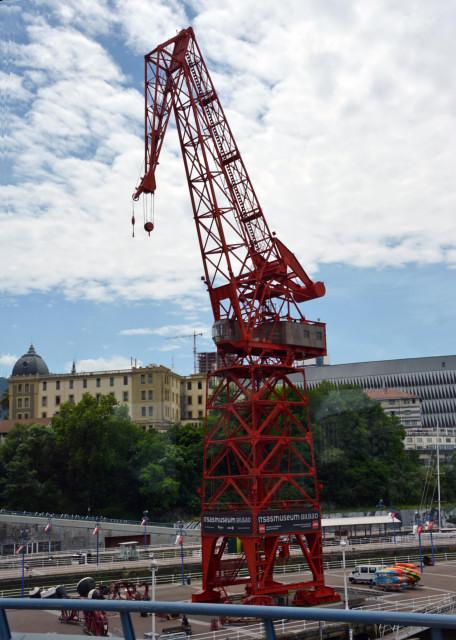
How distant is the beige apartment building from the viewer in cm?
13138

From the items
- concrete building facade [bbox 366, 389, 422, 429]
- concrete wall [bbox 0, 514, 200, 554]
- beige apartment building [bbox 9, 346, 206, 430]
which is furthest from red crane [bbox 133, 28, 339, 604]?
concrete building facade [bbox 366, 389, 422, 429]

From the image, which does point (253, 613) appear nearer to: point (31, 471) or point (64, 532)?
point (64, 532)

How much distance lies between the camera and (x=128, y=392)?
133 m

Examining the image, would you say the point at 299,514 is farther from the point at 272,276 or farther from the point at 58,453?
the point at 58,453

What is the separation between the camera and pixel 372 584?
2148 inches

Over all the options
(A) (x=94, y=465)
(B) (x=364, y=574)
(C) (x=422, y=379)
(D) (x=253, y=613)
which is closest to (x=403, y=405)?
(C) (x=422, y=379)

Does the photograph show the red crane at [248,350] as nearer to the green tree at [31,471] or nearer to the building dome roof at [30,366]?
the green tree at [31,471]

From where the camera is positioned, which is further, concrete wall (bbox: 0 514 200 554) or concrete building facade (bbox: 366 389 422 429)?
concrete building facade (bbox: 366 389 422 429)

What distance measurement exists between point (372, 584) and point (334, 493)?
47804 millimetres

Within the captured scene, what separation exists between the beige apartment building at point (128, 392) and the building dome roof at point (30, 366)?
5.86 m

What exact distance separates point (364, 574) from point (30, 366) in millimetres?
114223

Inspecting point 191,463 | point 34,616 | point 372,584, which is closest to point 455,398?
point 191,463

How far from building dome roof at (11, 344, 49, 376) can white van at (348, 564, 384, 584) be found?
357 ft

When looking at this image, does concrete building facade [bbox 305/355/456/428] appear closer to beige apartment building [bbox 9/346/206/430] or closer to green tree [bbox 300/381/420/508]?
beige apartment building [bbox 9/346/206/430]
